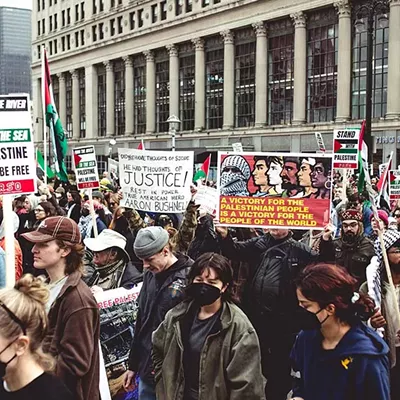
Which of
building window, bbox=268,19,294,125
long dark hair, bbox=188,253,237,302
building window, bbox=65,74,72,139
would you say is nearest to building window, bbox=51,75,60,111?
building window, bbox=65,74,72,139

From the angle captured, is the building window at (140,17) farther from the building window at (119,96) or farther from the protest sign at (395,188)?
the protest sign at (395,188)

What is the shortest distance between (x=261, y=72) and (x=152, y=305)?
45.4 metres

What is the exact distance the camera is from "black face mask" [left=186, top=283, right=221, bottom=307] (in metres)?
4.17

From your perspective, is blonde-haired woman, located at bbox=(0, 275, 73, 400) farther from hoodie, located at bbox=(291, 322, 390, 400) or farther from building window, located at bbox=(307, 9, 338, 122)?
building window, located at bbox=(307, 9, 338, 122)

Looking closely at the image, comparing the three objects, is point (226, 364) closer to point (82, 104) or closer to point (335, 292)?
point (335, 292)

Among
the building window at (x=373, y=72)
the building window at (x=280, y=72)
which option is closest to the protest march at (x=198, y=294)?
the building window at (x=373, y=72)

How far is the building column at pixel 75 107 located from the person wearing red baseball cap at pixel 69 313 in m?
69.9

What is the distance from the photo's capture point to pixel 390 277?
5203mm

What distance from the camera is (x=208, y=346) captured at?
4.05 m

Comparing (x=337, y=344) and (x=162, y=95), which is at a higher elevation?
(x=162, y=95)

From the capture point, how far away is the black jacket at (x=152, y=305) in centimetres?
493

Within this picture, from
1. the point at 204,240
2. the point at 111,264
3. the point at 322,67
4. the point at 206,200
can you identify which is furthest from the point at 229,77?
the point at 111,264

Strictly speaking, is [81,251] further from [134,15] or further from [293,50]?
[134,15]

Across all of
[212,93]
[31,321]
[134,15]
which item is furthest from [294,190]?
[134,15]
